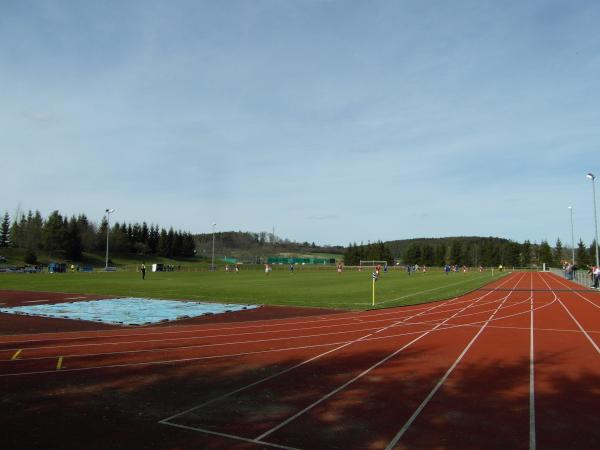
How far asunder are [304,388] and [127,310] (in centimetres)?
1459

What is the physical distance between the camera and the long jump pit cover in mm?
17953

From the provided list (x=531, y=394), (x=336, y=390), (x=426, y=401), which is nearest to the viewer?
(x=426, y=401)

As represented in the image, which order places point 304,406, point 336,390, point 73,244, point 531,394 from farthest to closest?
point 73,244, point 336,390, point 531,394, point 304,406

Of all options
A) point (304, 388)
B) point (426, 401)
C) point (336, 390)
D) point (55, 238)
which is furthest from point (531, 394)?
point (55, 238)

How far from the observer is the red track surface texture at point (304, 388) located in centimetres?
595

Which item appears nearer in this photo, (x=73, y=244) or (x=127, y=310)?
(x=127, y=310)

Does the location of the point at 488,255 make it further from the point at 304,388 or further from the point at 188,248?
the point at 304,388

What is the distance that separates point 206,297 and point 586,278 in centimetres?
3538

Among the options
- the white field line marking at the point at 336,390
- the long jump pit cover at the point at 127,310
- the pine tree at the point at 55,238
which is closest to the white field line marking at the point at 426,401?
the white field line marking at the point at 336,390

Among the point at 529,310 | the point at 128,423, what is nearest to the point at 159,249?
the point at 529,310

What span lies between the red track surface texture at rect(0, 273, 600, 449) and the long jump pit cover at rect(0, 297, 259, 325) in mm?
3228

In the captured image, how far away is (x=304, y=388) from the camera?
26.7 feet

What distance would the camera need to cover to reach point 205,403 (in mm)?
7293

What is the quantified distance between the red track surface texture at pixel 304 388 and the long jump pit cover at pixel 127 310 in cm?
323
